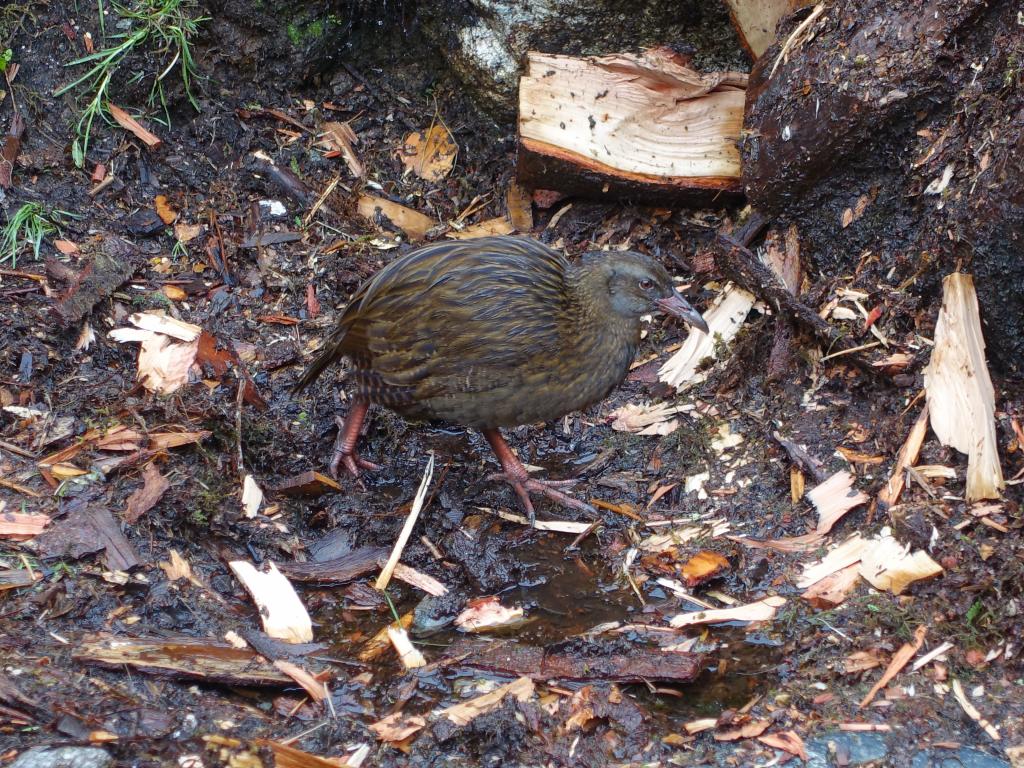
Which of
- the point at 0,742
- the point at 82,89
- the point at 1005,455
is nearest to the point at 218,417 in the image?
the point at 0,742

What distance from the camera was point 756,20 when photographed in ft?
18.3

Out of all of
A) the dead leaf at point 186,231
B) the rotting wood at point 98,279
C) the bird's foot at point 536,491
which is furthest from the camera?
the dead leaf at point 186,231

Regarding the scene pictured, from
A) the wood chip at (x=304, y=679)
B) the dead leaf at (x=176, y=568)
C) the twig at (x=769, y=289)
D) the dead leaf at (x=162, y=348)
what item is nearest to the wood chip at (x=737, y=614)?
the twig at (x=769, y=289)

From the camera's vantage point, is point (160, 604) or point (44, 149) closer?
point (160, 604)

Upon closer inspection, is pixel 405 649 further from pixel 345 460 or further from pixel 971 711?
pixel 971 711

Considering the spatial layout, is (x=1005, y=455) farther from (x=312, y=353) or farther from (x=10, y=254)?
(x=10, y=254)

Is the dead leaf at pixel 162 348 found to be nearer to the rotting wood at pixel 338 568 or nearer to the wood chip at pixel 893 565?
the rotting wood at pixel 338 568

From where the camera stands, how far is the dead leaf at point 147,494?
429cm

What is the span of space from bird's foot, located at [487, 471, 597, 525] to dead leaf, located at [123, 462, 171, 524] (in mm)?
1587

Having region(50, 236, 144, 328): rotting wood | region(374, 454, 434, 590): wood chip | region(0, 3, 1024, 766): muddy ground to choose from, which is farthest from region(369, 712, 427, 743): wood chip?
region(50, 236, 144, 328): rotting wood

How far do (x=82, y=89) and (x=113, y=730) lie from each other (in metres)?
4.06

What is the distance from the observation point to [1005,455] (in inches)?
163

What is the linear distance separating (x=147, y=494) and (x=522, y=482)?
1.70m

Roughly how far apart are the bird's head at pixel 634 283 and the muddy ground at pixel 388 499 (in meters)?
0.61
